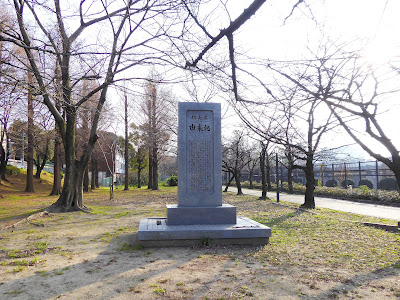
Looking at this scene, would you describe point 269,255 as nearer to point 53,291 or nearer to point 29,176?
point 53,291

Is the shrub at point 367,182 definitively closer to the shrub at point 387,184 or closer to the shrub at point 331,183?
the shrub at point 387,184

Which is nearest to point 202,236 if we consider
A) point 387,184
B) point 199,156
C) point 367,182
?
point 199,156

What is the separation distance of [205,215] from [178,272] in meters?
2.44

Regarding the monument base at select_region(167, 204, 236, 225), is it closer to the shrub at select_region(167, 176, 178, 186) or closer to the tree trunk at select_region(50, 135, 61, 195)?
the tree trunk at select_region(50, 135, 61, 195)

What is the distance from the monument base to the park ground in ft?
3.08

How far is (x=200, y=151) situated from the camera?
23.0 feet

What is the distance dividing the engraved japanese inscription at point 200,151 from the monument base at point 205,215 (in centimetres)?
53

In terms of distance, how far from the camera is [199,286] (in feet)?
11.7

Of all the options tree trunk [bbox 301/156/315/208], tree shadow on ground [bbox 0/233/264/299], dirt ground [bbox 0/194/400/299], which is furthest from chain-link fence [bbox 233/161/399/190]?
tree shadow on ground [bbox 0/233/264/299]

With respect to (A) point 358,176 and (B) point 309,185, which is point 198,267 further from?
(A) point 358,176

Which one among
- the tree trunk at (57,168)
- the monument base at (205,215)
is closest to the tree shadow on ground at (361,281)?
the monument base at (205,215)

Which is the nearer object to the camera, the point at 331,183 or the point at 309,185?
the point at 309,185

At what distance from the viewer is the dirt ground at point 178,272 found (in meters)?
3.37

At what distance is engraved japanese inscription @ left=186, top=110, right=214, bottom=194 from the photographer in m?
6.91
